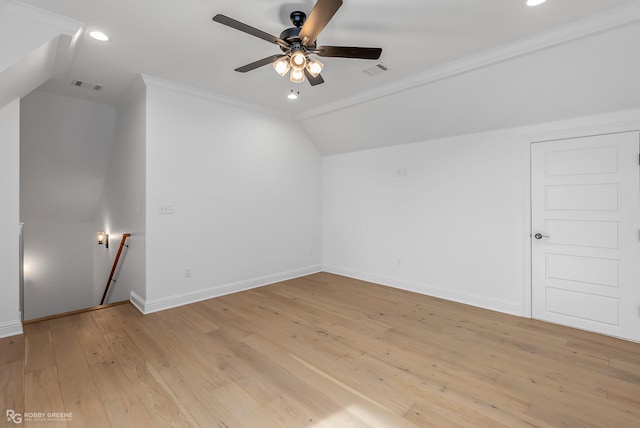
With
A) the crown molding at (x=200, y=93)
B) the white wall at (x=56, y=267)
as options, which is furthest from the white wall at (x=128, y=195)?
the white wall at (x=56, y=267)

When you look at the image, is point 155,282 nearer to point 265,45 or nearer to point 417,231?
point 265,45

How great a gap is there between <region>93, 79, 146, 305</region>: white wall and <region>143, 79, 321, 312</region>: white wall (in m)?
0.18

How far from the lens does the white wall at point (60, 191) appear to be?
4180mm

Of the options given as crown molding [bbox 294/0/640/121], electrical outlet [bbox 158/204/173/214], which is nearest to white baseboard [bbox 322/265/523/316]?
crown molding [bbox 294/0/640/121]

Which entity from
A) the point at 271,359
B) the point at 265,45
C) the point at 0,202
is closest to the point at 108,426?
the point at 271,359

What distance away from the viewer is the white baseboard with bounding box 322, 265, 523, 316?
3.53m

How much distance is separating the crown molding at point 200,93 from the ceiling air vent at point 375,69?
1.89m

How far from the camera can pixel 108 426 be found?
1.74m

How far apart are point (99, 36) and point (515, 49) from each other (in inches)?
151

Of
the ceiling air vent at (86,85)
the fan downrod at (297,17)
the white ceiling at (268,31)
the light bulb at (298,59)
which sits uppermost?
the ceiling air vent at (86,85)

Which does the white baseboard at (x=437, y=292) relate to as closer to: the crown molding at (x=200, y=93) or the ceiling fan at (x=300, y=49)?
the crown molding at (x=200, y=93)

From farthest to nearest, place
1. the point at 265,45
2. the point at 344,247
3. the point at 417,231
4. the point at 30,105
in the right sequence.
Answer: the point at 344,247, the point at 417,231, the point at 30,105, the point at 265,45

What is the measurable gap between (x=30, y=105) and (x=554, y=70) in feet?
20.5

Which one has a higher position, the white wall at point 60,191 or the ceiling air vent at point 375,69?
the ceiling air vent at point 375,69
